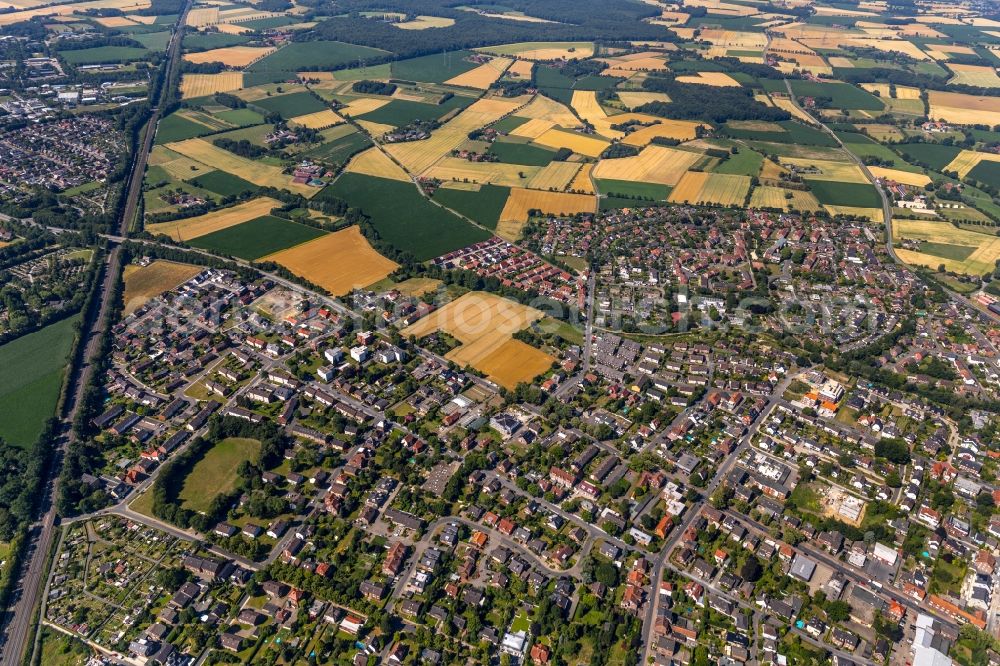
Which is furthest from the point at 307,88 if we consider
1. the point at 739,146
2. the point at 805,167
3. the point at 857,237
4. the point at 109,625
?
the point at 109,625

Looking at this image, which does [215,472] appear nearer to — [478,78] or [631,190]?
[631,190]

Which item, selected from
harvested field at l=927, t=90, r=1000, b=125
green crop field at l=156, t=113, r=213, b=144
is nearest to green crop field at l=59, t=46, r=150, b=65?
green crop field at l=156, t=113, r=213, b=144

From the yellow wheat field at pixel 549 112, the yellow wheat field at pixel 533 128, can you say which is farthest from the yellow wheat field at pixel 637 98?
the yellow wheat field at pixel 533 128

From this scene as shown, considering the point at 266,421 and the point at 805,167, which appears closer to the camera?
the point at 266,421

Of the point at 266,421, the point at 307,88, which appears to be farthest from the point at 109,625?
the point at 307,88

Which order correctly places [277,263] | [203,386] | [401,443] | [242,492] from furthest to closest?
[277,263] → [203,386] → [401,443] → [242,492]

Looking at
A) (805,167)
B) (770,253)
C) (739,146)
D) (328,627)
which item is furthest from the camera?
(739,146)

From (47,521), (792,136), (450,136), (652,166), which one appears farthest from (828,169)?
(47,521)

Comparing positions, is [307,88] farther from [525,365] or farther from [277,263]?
[525,365]
